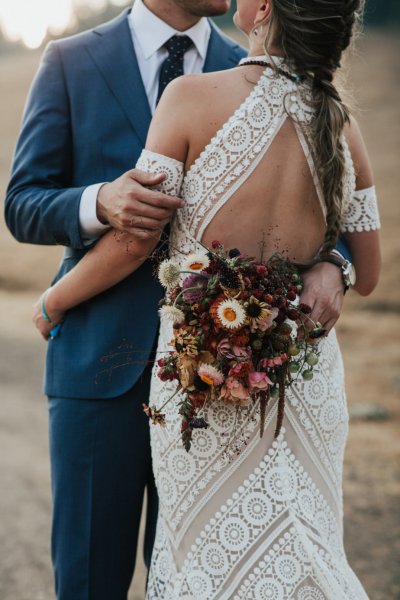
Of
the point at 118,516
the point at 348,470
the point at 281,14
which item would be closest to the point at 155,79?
the point at 281,14

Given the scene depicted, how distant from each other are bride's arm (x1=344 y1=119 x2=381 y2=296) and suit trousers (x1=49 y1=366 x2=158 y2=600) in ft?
2.61

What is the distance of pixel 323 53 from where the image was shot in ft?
6.77

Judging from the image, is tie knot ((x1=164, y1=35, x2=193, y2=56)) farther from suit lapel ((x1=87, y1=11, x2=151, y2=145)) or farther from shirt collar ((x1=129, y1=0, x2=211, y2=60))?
suit lapel ((x1=87, y1=11, x2=151, y2=145))

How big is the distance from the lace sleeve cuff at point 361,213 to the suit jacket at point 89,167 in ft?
2.17

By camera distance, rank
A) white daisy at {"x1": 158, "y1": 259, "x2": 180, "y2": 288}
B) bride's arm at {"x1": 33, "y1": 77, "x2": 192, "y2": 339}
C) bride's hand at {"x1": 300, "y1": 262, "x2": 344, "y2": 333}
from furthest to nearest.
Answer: bride's hand at {"x1": 300, "y1": 262, "x2": 344, "y2": 333} < bride's arm at {"x1": 33, "y1": 77, "x2": 192, "y2": 339} < white daisy at {"x1": 158, "y1": 259, "x2": 180, "y2": 288}

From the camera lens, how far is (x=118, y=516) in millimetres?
2576

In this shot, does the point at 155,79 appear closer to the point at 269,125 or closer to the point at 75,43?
the point at 75,43

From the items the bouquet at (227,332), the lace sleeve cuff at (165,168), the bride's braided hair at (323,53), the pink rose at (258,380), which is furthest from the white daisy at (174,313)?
the bride's braided hair at (323,53)

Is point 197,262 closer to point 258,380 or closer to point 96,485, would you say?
point 258,380

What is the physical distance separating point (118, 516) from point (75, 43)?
1.64m

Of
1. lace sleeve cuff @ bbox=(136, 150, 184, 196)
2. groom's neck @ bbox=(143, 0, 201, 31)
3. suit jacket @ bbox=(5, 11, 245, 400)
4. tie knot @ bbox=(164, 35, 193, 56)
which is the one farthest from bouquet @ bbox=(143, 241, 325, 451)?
groom's neck @ bbox=(143, 0, 201, 31)

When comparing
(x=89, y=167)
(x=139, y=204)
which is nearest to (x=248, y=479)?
(x=139, y=204)

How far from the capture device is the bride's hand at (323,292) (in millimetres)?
2162

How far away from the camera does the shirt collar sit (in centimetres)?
263
